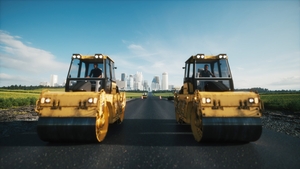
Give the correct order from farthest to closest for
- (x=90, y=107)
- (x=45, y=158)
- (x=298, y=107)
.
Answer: (x=298, y=107)
(x=90, y=107)
(x=45, y=158)

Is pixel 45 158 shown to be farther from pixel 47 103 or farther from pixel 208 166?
pixel 208 166

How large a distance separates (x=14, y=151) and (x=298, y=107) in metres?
19.7

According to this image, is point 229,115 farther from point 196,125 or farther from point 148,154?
point 148,154

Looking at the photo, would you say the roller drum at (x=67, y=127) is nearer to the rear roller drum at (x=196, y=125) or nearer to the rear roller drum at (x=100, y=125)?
the rear roller drum at (x=100, y=125)

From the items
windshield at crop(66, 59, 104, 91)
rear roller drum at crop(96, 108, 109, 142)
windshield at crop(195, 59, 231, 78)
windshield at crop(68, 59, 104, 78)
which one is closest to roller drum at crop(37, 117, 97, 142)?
rear roller drum at crop(96, 108, 109, 142)

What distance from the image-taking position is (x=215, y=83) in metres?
5.56

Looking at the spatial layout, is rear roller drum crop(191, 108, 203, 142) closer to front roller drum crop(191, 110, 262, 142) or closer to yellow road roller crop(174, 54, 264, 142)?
yellow road roller crop(174, 54, 264, 142)

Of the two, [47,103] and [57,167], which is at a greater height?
[47,103]

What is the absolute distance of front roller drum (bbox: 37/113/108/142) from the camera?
4.16 metres

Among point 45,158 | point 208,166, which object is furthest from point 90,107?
point 208,166

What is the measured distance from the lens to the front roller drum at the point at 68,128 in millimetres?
4160

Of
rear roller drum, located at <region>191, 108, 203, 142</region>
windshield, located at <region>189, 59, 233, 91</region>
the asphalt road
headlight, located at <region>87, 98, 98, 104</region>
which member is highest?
windshield, located at <region>189, 59, 233, 91</region>

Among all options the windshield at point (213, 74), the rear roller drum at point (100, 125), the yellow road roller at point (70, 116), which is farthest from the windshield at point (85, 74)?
the windshield at point (213, 74)

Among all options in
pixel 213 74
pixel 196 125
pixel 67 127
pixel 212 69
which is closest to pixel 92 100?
pixel 67 127
